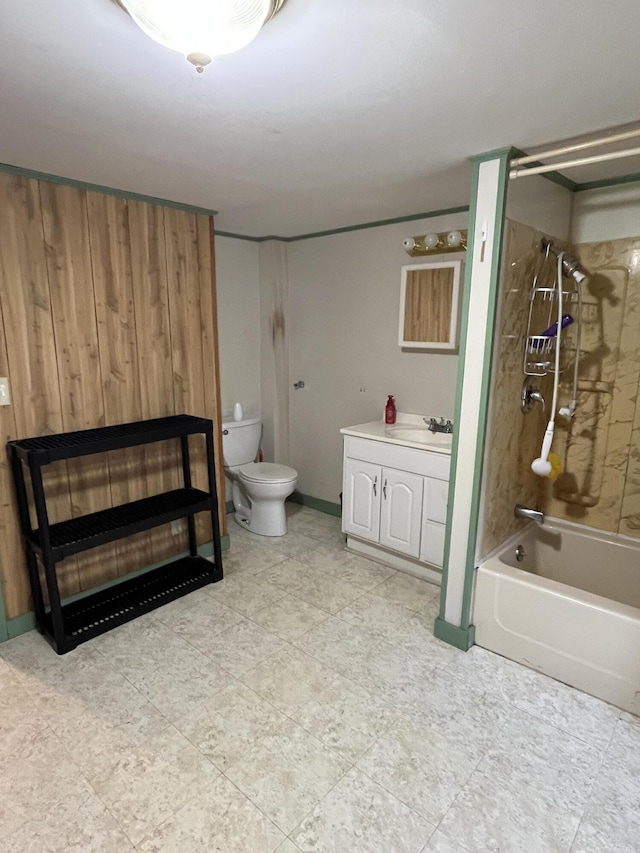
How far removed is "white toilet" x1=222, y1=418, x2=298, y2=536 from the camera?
3365 millimetres

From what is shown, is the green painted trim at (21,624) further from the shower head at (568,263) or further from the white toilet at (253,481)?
the shower head at (568,263)

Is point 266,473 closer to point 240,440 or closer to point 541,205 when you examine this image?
point 240,440

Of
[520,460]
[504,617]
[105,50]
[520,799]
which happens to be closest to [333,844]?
[520,799]

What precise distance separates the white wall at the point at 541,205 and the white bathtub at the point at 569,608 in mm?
1526

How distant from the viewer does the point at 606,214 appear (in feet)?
7.86

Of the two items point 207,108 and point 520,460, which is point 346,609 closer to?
point 520,460

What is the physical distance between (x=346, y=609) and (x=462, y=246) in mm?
2119

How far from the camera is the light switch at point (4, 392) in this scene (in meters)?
2.18

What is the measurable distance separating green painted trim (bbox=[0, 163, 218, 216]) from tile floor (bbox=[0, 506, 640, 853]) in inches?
84.4

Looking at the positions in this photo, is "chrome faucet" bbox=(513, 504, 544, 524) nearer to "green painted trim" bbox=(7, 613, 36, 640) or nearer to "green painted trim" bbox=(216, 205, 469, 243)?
"green painted trim" bbox=(216, 205, 469, 243)

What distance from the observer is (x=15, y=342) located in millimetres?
2205

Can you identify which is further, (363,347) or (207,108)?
(363,347)

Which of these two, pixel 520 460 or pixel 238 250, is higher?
pixel 238 250

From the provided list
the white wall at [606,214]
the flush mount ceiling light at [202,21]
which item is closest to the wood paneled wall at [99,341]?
Answer: the flush mount ceiling light at [202,21]
